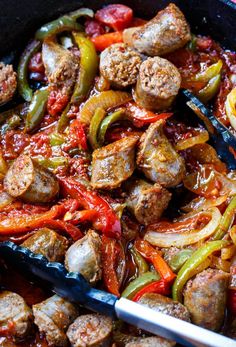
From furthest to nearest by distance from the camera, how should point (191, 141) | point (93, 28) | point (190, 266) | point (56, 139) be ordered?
point (93, 28)
point (56, 139)
point (191, 141)
point (190, 266)

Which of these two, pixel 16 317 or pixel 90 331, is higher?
pixel 16 317

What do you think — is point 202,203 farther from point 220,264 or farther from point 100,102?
point 100,102

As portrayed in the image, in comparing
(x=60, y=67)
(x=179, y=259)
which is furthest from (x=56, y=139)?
(x=179, y=259)

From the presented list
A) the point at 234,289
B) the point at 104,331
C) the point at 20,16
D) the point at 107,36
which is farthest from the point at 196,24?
the point at 104,331

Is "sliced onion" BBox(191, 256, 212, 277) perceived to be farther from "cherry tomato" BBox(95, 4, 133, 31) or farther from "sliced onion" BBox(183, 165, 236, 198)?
"cherry tomato" BBox(95, 4, 133, 31)

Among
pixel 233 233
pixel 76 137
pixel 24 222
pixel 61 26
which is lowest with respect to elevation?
pixel 233 233

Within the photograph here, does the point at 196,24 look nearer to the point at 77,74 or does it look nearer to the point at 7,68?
the point at 77,74

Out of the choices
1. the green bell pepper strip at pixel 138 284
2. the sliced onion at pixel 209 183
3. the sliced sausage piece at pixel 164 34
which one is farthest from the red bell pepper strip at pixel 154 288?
the sliced sausage piece at pixel 164 34
